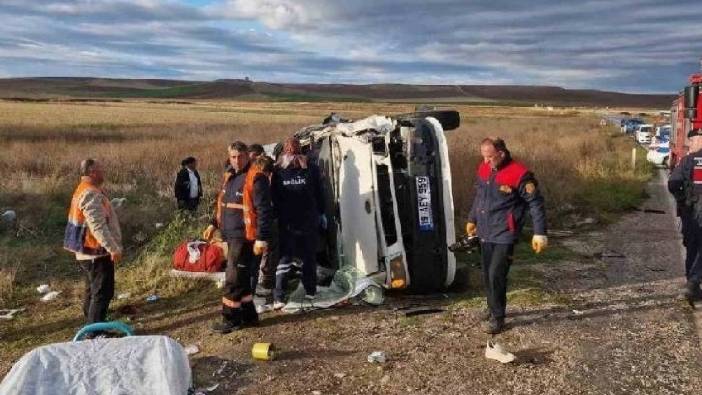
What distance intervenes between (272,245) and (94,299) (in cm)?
170

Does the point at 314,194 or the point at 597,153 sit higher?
the point at 314,194

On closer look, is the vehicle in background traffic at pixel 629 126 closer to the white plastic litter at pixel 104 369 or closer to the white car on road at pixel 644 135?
the white car on road at pixel 644 135

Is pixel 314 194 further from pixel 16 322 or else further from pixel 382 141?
pixel 16 322

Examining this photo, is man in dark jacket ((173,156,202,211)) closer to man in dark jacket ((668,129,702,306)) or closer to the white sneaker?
the white sneaker

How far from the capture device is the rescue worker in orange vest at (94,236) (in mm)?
5715

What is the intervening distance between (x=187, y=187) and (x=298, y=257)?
419cm

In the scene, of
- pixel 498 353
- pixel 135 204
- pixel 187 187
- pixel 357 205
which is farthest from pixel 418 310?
pixel 135 204

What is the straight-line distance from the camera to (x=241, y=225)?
19.0ft

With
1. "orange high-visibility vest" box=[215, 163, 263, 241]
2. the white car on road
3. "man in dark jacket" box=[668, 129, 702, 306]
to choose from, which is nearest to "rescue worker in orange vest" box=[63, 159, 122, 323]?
"orange high-visibility vest" box=[215, 163, 263, 241]

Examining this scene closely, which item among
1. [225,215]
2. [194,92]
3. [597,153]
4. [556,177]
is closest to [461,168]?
[556,177]

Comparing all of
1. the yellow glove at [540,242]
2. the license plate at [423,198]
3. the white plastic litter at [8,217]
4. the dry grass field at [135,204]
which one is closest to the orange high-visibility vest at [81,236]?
the dry grass field at [135,204]

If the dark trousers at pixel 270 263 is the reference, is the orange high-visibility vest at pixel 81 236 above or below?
above

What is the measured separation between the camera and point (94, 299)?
598cm

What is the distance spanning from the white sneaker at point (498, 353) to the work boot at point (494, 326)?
433 millimetres
